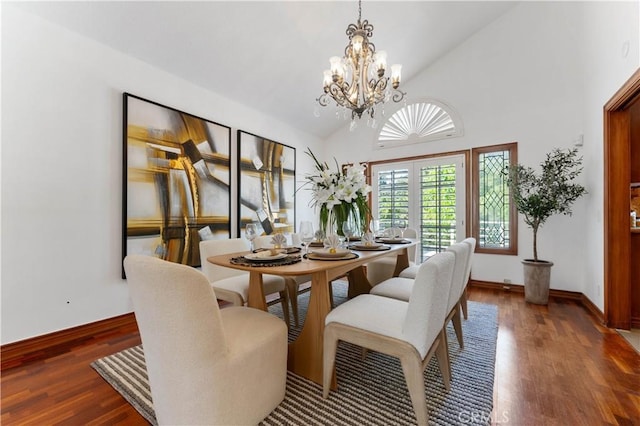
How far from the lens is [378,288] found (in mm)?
2084

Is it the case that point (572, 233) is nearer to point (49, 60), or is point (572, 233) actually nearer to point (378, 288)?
point (378, 288)

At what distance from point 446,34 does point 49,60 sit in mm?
4417

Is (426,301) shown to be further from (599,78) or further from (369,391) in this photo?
(599,78)

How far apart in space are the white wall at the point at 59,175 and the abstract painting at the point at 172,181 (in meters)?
0.11

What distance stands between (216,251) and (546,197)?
3.65m

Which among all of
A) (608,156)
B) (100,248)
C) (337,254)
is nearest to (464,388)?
(337,254)

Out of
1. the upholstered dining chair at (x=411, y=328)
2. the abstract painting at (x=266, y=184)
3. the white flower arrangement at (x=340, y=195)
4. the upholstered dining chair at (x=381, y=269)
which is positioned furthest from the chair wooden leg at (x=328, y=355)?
the abstract painting at (x=266, y=184)

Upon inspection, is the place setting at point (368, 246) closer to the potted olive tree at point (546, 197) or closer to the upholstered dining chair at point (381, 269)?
the upholstered dining chair at point (381, 269)

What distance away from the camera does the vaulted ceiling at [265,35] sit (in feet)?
7.75

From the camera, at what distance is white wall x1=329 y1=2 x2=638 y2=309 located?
3.08 m

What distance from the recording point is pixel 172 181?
2.91 metres

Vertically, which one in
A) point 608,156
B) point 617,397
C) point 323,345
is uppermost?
point 608,156

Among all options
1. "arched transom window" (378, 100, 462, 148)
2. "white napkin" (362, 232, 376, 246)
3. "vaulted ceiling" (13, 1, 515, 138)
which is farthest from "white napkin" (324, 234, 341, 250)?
"arched transom window" (378, 100, 462, 148)

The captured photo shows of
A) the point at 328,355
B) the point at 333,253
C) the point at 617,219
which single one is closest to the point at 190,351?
the point at 328,355
